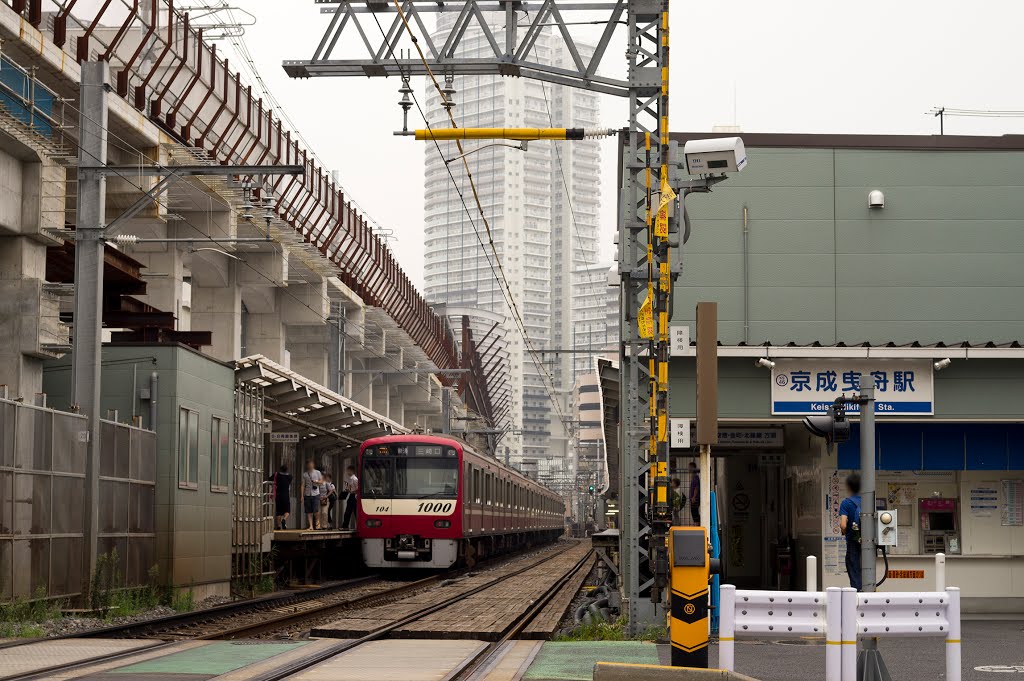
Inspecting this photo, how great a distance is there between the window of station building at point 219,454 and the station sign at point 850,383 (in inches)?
351

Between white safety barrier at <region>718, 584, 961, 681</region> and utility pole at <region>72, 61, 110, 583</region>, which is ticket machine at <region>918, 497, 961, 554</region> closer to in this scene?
white safety barrier at <region>718, 584, 961, 681</region>

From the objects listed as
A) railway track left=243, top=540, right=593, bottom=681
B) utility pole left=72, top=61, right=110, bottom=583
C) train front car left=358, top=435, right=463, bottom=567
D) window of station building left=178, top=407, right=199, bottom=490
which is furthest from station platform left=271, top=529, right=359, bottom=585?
utility pole left=72, top=61, right=110, bottom=583

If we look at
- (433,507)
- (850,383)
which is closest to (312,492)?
(433,507)

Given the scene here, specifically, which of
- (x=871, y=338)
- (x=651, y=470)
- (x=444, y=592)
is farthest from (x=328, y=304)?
(x=651, y=470)

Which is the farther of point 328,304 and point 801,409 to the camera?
point 328,304

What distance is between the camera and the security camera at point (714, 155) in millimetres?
13375

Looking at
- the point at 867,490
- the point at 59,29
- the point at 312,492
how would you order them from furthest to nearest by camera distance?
the point at 312,492 → the point at 59,29 → the point at 867,490

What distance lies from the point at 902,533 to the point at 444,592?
25.3 ft

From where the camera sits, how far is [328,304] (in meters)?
39.4

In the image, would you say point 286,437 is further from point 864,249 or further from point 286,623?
point 864,249

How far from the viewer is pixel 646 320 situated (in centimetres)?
1426

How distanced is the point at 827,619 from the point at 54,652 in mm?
6584

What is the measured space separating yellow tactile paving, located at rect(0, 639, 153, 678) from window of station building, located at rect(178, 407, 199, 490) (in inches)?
243

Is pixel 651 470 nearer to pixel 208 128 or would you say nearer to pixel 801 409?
pixel 801 409
